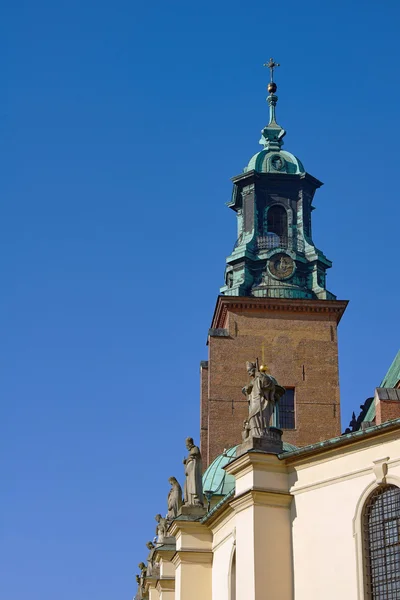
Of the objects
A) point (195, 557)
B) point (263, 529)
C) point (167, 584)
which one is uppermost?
point (167, 584)

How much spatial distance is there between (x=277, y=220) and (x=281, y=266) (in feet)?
10.2

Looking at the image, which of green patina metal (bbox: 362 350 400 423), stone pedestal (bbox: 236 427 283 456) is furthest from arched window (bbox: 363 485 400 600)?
green patina metal (bbox: 362 350 400 423)

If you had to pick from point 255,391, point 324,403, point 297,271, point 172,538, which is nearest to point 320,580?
point 255,391

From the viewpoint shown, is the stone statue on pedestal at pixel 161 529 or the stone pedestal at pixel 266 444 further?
the stone statue on pedestal at pixel 161 529

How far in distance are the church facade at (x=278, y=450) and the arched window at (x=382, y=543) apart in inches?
1.0

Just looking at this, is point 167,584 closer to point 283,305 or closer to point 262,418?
point 262,418

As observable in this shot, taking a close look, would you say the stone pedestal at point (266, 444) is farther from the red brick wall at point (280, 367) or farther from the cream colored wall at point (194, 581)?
the red brick wall at point (280, 367)

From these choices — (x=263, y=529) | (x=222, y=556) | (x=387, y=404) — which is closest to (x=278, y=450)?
(x=263, y=529)

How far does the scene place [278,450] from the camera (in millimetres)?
23828

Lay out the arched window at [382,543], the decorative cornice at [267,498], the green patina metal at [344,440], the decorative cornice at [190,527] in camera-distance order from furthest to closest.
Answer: the decorative cornice at [190,527] → the decorative cornice at [267,498] → the green patina metal at [344,440] → the arched window at [382,543]

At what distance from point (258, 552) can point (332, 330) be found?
25936 mm

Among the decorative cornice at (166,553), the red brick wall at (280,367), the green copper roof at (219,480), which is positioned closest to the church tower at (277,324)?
the red brick wall at (280,367)

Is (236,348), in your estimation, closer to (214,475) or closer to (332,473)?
(214,475)

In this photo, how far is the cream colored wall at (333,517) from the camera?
70.2 ft
